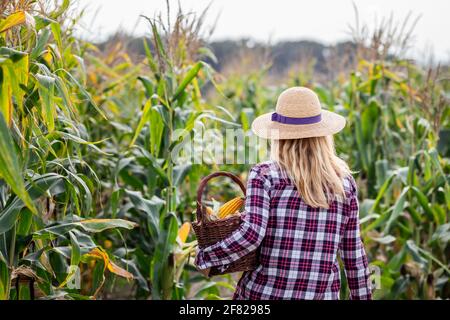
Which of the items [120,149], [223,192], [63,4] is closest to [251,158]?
[120,149]

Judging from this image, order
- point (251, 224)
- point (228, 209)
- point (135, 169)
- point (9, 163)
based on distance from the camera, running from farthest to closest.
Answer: point (135, 169) < point (228, 209) < point (251, 224) < point (9, 163)

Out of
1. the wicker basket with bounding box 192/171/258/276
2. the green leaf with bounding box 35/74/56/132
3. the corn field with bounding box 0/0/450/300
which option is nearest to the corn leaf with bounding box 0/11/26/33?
the corn field with bounding box 0/0/450/300

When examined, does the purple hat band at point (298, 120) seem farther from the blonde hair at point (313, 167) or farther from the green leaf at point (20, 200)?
the green leaf at point (20, 200)

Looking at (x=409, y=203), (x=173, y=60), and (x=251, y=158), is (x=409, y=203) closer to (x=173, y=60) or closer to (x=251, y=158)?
(x=251, y=158)

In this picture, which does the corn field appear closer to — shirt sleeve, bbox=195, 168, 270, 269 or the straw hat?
the straw hat

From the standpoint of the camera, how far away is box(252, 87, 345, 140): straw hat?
2.58 metres

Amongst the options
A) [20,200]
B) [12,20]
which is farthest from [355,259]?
[12,20]

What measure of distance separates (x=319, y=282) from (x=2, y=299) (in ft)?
3.93

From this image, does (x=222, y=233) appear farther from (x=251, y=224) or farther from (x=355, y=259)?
(x=355, y=259)

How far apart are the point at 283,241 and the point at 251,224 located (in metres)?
0.15

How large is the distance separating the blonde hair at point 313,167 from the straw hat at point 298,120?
0.04 meters

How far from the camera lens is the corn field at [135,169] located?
2.63 m

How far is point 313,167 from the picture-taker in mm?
2518

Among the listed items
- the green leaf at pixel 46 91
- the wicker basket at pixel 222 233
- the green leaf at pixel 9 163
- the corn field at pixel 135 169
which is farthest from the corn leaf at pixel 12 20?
the wicker basket at pixel 222 233
